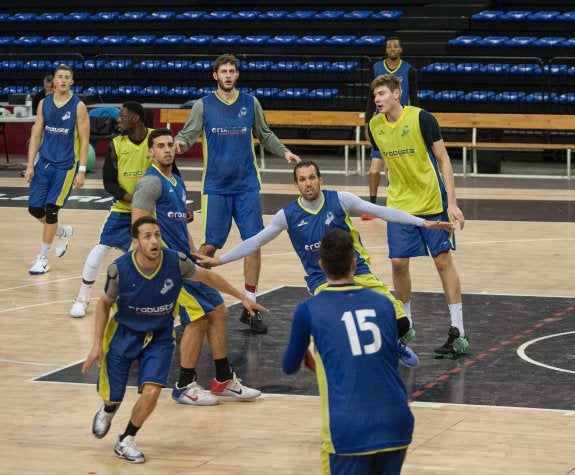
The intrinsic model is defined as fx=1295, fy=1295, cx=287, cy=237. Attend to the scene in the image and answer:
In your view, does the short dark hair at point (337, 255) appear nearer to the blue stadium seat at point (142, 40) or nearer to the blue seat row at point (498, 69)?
the blue seat row at point (498, 69)

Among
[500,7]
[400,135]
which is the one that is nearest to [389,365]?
[400,135]

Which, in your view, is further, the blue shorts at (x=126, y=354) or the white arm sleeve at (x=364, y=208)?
the white arm sleeve at (x=364, y=208)

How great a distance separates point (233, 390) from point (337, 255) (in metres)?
3.32

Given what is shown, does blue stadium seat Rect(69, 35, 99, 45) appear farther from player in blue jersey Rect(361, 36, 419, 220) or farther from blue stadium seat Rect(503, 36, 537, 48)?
player in blue jersey Rect(361, 36, 419, 220)

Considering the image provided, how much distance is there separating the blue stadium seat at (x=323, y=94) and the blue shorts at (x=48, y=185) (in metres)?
11.3

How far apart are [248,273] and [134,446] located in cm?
354

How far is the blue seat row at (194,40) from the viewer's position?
24392mm

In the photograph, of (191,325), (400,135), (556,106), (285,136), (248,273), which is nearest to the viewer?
(191,325)

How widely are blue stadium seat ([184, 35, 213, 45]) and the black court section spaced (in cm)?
1503

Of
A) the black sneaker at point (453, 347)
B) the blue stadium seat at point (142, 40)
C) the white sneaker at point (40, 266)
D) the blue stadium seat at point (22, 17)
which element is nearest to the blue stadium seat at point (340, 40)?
the blue stadium seat at point (142, 40)

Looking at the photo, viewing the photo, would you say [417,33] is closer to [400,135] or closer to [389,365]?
[400,135]

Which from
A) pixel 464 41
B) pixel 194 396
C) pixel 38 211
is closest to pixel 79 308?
pixel 38 211

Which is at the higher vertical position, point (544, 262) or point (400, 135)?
point (400, 135)

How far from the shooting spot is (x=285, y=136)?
2394 centimetres
